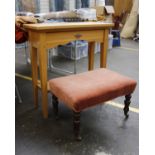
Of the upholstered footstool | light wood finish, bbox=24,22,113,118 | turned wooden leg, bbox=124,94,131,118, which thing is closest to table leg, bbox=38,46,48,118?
light wood finish, bbox=24,22,113,118

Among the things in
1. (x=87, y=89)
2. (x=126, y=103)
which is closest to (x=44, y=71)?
(x=87, y=89)

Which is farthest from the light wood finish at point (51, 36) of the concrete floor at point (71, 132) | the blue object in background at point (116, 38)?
the blue object in background at point (116, 38)

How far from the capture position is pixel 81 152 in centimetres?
140

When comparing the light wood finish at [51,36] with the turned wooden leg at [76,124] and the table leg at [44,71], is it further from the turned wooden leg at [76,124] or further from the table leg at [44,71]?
the turned wooden leg at [76,124]

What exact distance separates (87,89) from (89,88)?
2 centimetres

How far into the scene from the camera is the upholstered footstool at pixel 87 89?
1366 mm

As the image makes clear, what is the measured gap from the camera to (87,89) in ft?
4.63

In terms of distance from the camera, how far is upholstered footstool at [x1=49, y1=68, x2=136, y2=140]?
1366 millimetres

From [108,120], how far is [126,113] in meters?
0.18

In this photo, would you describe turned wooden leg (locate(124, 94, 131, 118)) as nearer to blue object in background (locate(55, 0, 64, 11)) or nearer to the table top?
the table top
